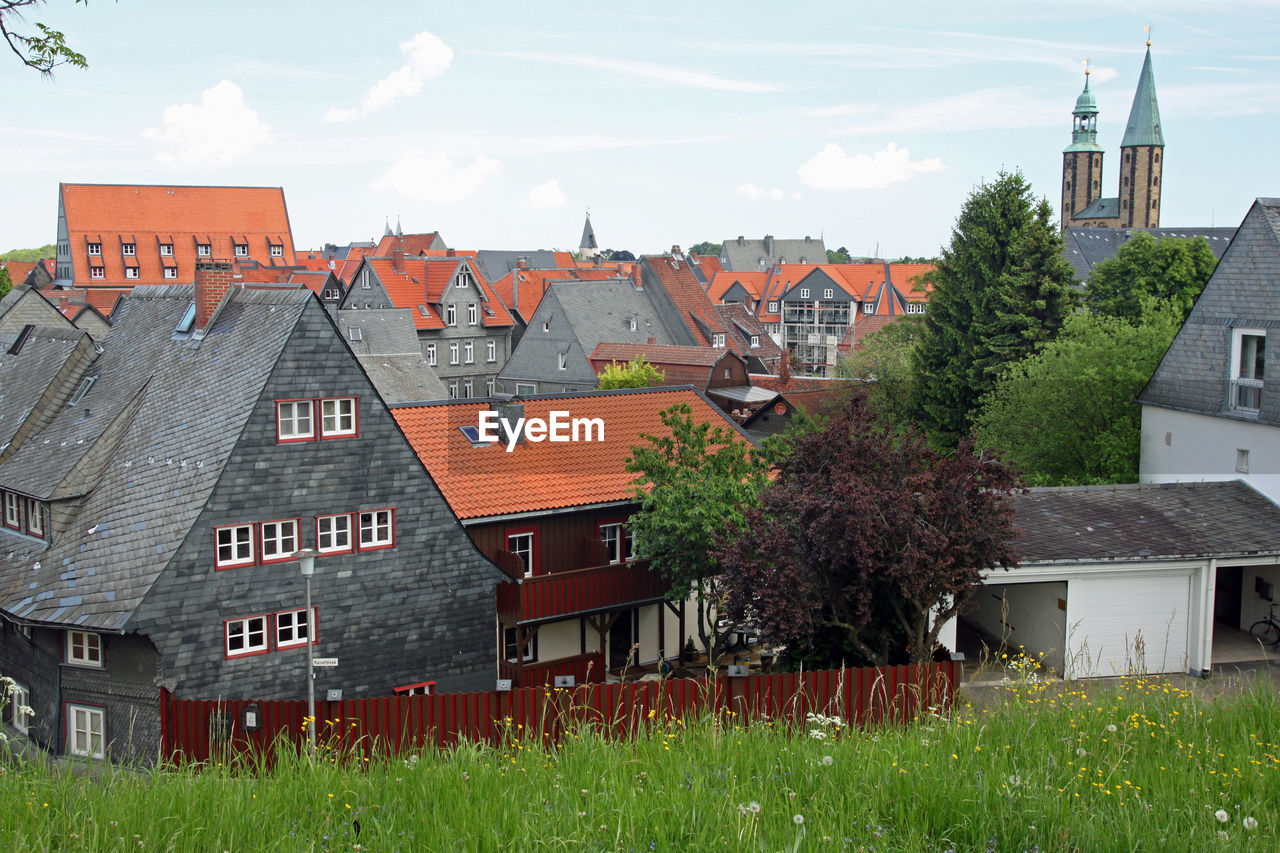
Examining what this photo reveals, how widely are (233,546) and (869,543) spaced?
459 inches

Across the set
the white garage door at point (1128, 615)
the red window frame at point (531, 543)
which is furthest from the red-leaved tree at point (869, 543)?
the red window frame at point (531, 543)

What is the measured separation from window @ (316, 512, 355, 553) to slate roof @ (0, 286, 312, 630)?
7.45 feet

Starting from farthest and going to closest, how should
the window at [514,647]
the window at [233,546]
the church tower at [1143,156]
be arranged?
the church tower at [1143,156] → the window at [514,647] → the window at [233,546]

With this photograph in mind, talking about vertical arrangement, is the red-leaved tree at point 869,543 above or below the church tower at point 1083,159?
below

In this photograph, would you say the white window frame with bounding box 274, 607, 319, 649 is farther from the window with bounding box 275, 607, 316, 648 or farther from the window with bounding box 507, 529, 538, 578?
the window with bounding box 507, 529, 538, 578

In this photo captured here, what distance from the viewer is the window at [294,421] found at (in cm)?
2073

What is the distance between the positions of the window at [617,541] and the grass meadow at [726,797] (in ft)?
59.1

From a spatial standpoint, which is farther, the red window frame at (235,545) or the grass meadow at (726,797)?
the red window frame at (235,545)

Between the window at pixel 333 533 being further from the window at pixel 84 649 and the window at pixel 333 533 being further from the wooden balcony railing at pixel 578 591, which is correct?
the window at pixel 84 649

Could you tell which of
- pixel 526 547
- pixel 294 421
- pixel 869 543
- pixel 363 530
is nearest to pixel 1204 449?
pixel 869 543

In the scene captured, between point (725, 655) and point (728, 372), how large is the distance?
29565 millimetres

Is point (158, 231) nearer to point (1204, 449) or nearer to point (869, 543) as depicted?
point (1204, 449)

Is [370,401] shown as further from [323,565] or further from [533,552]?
[533,552]

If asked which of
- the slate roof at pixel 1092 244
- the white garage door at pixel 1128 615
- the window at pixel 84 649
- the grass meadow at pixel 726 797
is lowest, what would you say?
the window at pixel 84 649
